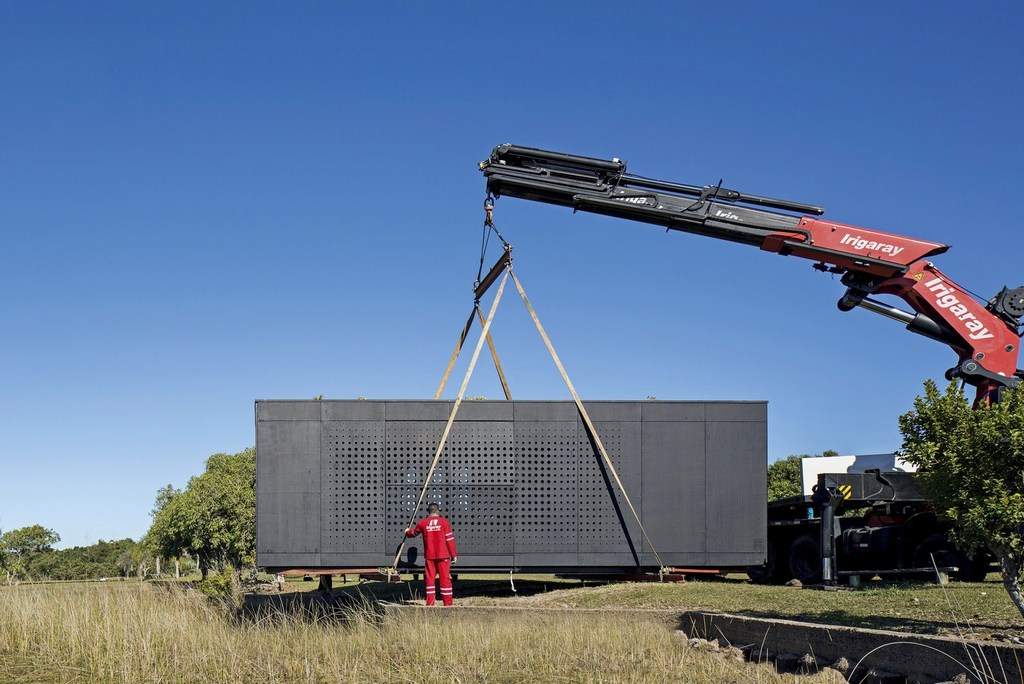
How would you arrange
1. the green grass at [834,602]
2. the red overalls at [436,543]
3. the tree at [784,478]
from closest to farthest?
the green grass at [834,602] < the red overalls at [436,543] < the tree at [784,478]

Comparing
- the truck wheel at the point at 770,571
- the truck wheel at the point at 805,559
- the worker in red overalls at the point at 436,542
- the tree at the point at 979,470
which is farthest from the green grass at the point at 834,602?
the truck wheel at the point at 770,571

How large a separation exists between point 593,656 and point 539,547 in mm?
2954

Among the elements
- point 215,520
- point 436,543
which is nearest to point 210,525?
point 215,520

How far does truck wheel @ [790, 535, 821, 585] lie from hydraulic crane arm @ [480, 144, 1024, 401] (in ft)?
18.6

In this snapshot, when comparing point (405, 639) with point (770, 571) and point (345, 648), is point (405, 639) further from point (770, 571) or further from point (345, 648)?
point (770, 571)

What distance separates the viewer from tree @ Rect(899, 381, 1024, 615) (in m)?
8.09

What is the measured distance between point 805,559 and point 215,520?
18700 mm

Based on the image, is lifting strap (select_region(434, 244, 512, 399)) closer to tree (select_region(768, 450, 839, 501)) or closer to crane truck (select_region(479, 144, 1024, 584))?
crane truck (select_region(479, 144, 1024, 584))

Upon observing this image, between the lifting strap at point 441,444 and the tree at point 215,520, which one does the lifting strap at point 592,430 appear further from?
the tree at point 215,520

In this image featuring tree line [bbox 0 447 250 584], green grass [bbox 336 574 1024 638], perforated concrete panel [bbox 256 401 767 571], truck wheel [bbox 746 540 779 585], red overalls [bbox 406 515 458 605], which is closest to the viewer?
green grass [bbox 336 574 1024 638]

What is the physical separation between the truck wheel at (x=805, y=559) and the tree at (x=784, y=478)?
21562mm

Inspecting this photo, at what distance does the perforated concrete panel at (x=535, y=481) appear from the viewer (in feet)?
37.8

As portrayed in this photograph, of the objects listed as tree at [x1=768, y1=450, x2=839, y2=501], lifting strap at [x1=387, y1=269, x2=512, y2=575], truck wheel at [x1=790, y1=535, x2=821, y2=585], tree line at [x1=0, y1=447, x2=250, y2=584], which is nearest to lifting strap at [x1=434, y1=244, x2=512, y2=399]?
lifting strap at [x1=387, y1=269, x2=512, y2=575]

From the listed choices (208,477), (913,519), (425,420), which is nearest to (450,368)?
(425,420)
